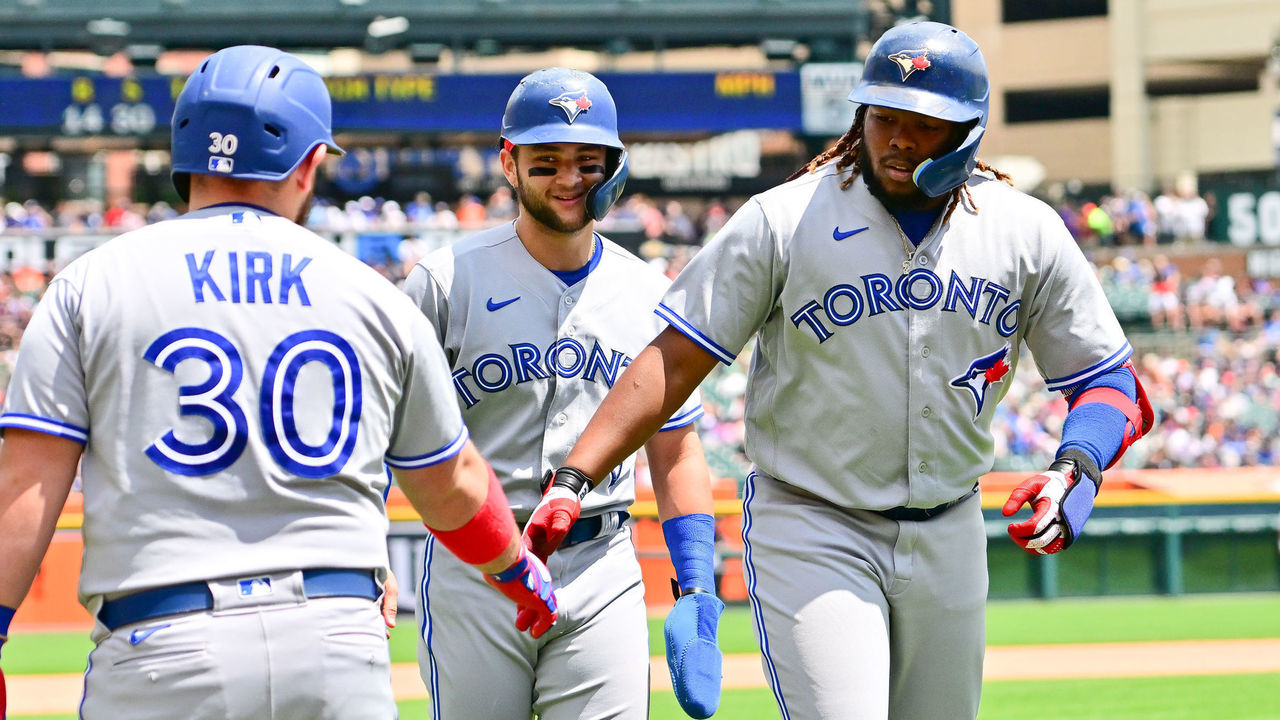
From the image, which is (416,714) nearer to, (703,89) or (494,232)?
(494,232)

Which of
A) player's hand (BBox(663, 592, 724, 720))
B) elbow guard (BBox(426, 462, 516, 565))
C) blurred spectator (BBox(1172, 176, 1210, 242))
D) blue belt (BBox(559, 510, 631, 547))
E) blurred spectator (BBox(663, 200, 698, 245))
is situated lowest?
blurred spectator (BBox(1172, 176, 1210, 242))

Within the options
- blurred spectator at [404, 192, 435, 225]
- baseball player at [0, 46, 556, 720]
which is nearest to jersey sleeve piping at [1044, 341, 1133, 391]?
baseball player at [0, 46, 556, 720]

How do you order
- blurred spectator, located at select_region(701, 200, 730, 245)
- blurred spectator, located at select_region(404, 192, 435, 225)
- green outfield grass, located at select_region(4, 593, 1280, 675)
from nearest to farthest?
green outfield grass, located at select_region(4, 593, 1280, 675)
blurred spectator, located at select_region(404, 192, 435, 225)
blurred spectator, located at select_region(701, 200, 730, 245)

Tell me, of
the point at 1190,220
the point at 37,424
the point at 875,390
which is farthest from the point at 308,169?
the point at 1190,220

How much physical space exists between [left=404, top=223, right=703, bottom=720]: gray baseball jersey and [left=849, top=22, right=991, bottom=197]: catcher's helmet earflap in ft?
3.33

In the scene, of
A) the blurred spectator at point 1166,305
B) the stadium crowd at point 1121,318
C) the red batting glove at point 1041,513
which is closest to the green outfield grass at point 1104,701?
the red batting glove at point 1041,513

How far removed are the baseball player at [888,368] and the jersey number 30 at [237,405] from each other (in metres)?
0.98

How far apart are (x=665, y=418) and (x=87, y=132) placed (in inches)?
935

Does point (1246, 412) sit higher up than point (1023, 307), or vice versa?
point (1023, 307)

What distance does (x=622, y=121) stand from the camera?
25891 millimetres

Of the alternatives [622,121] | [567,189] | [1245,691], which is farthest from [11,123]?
[567,189]

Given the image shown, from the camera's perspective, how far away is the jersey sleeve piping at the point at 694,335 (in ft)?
11.6

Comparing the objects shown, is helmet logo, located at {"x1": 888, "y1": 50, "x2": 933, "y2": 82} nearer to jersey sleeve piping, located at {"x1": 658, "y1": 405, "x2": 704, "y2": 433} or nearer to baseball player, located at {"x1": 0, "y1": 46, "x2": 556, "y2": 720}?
jersey sleeve piping, located at {"x1": 658, "y1": 405, "x2": 704, "y2": 433}

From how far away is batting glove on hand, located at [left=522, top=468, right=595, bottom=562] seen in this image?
345cm
